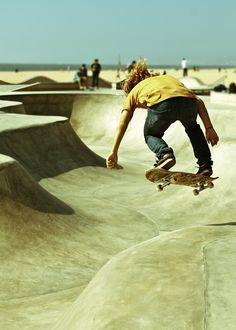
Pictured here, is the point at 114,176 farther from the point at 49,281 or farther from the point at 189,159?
the point at 49,281

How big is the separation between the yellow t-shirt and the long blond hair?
21 cm

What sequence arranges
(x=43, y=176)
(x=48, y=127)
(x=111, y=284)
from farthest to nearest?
(x=48, y=127)
(x=43, y=176)
(x=111, y=284)

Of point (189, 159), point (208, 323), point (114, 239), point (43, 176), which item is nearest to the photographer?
point (208, 323)

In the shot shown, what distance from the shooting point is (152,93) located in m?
5.92

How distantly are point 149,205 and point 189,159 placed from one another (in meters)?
5.77

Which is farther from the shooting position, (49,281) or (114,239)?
(114,239)

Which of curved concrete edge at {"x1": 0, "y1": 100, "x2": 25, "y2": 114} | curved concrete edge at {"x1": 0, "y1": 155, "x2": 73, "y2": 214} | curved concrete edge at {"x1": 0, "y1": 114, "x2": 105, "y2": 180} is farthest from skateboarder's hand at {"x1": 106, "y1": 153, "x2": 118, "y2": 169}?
curved concrete edge at {"x1": 0, "y1": 100, "x2": 25, "y2": 114}

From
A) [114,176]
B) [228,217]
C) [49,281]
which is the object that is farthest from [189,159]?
[49,281]

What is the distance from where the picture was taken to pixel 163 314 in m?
3.57

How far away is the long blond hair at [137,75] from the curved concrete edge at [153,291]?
2.00 metres

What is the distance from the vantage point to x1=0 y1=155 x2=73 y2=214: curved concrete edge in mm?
8438

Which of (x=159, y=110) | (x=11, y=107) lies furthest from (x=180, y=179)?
(x=11, y=107)

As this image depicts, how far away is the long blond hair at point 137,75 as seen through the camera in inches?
245

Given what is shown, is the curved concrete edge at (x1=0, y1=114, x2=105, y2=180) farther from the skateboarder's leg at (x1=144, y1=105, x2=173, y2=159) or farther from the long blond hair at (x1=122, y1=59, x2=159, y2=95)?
the skateboarder's leg at (x1=144, y1=105, x2=173, y2=159)
